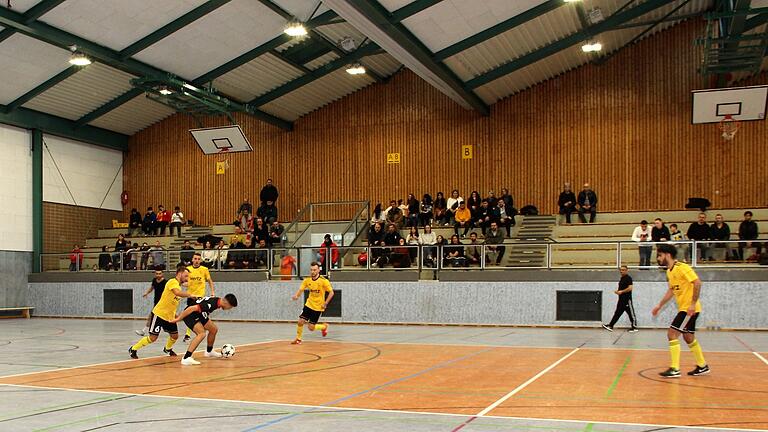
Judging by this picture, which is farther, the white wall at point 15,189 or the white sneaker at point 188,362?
the white wall at point 15,189

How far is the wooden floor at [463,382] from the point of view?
26.5 ft

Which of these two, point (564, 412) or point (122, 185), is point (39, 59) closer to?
point (122, 185)

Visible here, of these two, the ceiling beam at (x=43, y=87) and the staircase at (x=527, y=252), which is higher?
the ceiling beam at (x=43, y=87)

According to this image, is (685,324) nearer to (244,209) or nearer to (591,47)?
(591,47)

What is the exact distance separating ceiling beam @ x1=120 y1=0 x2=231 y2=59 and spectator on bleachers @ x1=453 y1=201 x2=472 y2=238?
11180 mm

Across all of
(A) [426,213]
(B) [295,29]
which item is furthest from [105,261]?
(A) [426,213]

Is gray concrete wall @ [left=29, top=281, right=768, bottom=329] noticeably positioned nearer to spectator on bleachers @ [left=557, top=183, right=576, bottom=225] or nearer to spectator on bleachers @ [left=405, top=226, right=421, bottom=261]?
spectator on bleachers @ [left=405, top=226, right=421, bottom=261]

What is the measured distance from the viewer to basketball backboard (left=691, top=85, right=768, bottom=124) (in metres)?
23.6

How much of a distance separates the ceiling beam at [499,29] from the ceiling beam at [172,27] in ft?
24.3

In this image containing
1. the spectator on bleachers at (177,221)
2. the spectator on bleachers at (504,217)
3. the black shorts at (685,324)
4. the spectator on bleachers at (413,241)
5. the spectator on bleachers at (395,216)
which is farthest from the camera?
the spectator on bleachers at (177,221)

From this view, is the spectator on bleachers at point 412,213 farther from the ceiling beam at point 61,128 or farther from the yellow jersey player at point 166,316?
the ceiling beam at point 61,128

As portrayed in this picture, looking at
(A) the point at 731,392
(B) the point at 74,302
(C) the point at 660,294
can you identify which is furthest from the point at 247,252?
(A) the point at 731,392

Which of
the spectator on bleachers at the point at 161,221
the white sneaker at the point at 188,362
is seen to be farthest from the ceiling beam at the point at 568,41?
the white sneaker at the point at 188,362

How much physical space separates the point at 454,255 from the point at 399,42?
23.0ft
